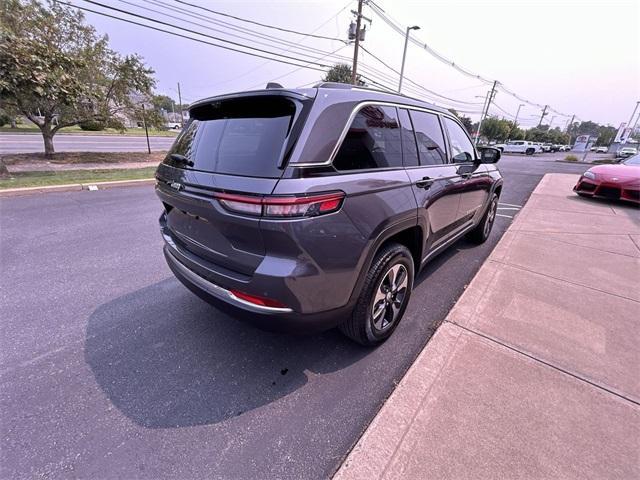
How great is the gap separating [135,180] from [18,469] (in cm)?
872

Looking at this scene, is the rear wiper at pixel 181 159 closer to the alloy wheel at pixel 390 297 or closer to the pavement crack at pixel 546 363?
the alloy wheel at pixel 390 297

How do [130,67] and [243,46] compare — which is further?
[243,46]

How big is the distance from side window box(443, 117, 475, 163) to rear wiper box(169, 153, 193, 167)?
8.55ft

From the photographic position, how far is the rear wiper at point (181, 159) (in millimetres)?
2136

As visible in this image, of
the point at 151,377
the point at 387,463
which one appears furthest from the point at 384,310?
the point at 151,377

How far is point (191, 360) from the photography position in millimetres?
2189

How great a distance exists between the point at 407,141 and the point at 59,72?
12.1 m

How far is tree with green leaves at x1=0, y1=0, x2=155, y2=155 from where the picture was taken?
8062mm

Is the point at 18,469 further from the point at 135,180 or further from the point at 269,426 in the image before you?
the point at 135,180

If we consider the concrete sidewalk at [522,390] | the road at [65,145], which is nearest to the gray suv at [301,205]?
the concrete sidewalk at [522,390]

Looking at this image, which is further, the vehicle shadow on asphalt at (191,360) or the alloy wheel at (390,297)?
the alloy wheel at (390,297)

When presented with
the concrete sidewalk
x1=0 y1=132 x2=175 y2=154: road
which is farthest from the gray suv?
x1=0 y1=132 x2=175 y2=154: road

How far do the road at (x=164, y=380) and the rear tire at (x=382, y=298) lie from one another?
0.17 m

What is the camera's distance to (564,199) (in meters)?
8.34
